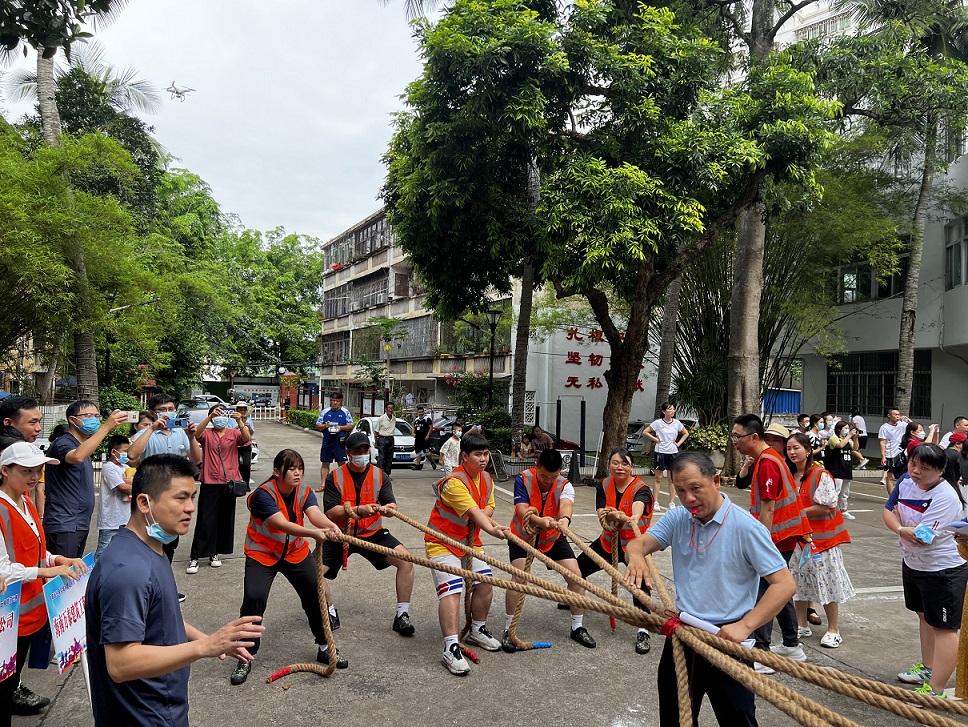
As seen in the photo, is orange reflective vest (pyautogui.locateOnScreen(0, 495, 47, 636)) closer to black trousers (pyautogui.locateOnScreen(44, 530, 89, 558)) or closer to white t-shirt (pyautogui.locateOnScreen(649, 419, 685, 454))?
black trousers (pyautogui.locateOnScreen(44, 530, 89, 558))

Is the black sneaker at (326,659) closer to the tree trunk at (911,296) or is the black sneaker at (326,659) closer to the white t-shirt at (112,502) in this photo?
the white t-shirt at (112,502)

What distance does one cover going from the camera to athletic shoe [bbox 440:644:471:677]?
209 inches

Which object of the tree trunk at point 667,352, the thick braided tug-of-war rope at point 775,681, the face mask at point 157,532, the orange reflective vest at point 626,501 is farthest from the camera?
the tree trunk at point 667,352

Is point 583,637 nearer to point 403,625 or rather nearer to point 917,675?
point 403,625

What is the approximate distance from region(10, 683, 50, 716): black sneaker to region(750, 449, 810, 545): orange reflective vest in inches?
199

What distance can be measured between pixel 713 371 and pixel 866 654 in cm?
1522

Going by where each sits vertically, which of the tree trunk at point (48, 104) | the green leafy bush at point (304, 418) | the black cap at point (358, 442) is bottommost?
the green leafy bush at point (304, 418)

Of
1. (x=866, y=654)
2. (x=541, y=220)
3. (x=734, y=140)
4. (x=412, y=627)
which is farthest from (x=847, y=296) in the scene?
(x=412, y=627)

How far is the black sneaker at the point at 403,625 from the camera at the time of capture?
20.0 feet

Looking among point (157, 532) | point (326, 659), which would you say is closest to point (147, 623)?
point (157, 532)

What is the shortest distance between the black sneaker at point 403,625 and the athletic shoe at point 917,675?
145 inches

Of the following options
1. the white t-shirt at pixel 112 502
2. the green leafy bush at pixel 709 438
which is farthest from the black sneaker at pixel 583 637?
the green leafy bush at pixel 709 438

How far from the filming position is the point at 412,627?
243 inches

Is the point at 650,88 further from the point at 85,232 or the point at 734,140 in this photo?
the point at 85,232
